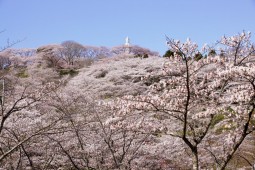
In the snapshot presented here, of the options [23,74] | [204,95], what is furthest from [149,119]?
[23,74]

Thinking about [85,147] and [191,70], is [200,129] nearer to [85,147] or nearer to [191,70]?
[191,70]

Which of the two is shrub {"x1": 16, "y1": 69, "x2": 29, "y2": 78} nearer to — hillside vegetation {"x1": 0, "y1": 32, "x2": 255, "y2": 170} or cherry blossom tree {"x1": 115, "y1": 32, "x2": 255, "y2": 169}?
hillside vegetation {"x1": 0, "y1": 32, "x2": 255, "y2": 170}

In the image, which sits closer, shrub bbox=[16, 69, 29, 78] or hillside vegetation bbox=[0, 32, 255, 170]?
hillside vegetation bbox=[0, 32, 255, 170]

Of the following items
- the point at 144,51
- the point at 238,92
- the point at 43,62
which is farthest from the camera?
the point at 144,51

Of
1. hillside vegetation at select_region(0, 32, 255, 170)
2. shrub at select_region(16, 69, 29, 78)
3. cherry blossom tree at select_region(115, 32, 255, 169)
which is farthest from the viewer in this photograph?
shrub at select_region(16, 69, 29, 78)

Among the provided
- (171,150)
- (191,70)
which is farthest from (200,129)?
(171,150)

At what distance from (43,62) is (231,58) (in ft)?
96.7

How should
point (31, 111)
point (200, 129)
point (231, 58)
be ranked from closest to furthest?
1. point (231, 58)
2. point (200, 129)
3. point (31, 111)

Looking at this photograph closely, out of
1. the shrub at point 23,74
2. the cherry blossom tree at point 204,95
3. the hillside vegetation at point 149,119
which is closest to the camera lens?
the cherry blossom tree at point 204,95

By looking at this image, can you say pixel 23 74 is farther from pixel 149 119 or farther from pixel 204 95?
pixel 204 95

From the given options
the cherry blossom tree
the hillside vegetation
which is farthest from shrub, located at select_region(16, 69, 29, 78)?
the cherry blossom tree

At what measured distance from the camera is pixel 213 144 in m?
11.5

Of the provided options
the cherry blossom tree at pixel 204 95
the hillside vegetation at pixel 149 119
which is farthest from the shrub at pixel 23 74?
the cherry blossom tree at pixel 204 95

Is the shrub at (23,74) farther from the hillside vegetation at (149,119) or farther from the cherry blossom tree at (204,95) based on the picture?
→ the cherry blossom tree at (204,95)
